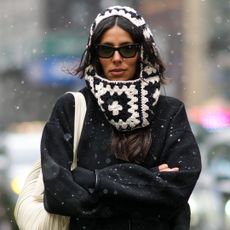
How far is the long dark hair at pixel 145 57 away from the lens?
12.9 feet

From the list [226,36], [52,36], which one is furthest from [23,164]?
[52,36]

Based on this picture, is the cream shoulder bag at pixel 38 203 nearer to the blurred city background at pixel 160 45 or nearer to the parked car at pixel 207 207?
the parked car at pixel 207 207

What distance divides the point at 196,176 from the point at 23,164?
39.2 ft

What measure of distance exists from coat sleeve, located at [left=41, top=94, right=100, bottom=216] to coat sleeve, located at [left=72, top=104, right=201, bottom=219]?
70 mm

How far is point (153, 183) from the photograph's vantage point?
12.8 ft

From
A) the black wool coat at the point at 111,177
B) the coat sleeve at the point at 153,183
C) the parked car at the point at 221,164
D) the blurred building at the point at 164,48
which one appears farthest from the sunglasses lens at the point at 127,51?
the blurred building at the point at 164,48

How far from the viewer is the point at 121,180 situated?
12.8 ft

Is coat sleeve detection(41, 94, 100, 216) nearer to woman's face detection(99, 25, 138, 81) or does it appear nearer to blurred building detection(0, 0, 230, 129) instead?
woman's face detection(99, 25, 138, 81)

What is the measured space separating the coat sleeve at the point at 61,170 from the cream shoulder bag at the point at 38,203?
0.03 m

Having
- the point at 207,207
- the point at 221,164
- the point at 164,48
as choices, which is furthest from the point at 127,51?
the point at 164,48

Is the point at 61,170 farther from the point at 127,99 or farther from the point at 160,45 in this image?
the point at 160,45

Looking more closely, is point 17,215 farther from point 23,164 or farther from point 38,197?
point 23,164

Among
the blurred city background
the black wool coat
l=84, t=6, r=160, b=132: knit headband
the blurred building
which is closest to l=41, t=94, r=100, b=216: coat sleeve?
the black wool coat

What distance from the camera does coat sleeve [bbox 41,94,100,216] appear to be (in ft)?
12.6
